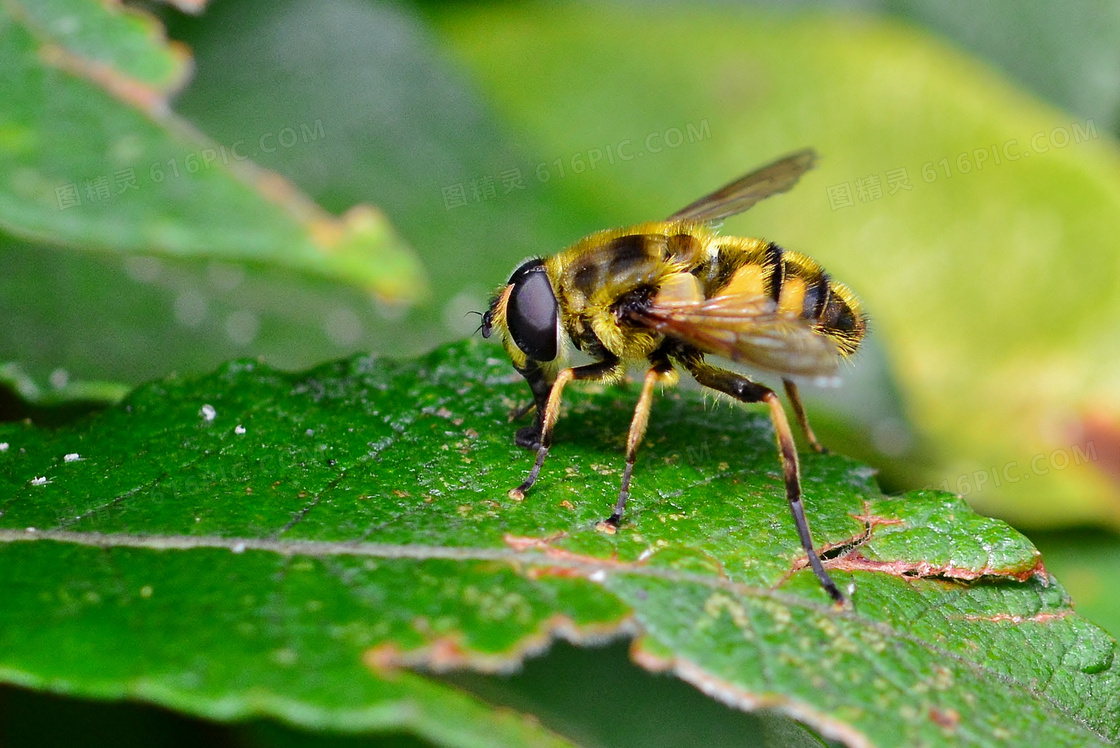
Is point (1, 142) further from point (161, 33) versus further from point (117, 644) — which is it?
point (117, 644)

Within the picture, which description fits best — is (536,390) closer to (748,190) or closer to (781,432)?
(781,432)

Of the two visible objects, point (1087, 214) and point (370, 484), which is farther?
point (1087, 214)

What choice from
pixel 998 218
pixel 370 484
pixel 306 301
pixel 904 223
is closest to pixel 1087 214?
pixel 998 218

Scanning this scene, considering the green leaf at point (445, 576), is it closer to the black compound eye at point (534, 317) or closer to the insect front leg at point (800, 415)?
the black compound eye at point (534, 317)
